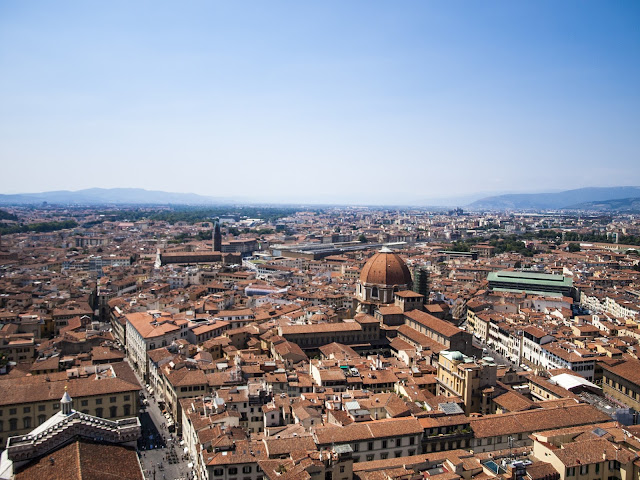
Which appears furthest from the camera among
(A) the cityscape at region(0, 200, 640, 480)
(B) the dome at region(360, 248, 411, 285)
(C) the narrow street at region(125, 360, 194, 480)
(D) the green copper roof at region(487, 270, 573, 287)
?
(D) the green copper roof at region(487, 270, 573, 287)

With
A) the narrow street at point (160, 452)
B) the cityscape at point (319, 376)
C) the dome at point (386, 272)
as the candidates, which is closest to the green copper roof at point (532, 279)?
the cityscape at point (319, 376)

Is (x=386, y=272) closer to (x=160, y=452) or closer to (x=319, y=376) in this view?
(x=319, y=376)

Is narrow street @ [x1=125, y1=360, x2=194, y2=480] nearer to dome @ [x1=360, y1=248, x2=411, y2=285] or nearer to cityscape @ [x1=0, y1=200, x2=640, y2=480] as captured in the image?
cityscape @ [x1=0, y1=200, x2=640, y2=480]

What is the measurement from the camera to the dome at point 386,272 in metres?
50.4

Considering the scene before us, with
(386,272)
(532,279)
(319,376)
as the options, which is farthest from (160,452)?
(532,279)

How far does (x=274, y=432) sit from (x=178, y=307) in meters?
27.3

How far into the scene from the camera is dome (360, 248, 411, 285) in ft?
165

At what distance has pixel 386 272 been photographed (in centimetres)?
5041

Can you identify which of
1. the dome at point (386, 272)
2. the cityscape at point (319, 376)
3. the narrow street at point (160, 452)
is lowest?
the narrow street at point (160, 452)

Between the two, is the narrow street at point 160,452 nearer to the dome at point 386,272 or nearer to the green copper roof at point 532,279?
the dome at point 386,272

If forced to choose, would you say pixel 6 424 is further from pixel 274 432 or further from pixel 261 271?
pixel 261 271

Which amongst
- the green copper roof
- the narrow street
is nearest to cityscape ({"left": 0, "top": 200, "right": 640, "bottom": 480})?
the narrow street

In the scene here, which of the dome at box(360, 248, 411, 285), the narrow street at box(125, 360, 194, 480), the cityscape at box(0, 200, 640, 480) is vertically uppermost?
the dome at box(360, 248, 411, 285)

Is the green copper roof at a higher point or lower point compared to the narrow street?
higher
